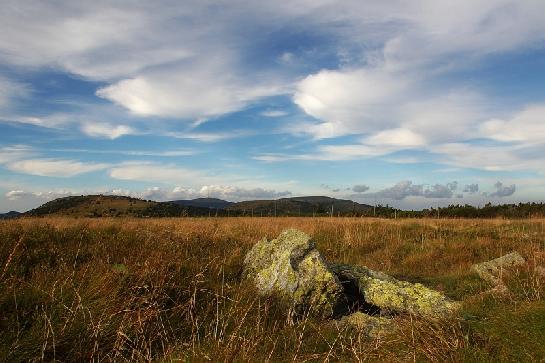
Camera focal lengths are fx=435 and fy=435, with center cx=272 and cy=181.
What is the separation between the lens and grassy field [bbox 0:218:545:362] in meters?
4.60

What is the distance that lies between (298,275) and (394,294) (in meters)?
1.99

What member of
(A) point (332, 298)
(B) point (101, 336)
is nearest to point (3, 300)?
(B) point (101, 336)

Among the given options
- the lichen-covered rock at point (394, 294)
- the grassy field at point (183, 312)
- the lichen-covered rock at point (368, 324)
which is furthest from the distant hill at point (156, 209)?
the lichen-covered rock at point (368, 324)

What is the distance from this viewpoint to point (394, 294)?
8398mm

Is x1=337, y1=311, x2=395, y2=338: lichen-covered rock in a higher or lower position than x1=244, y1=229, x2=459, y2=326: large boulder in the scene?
lower

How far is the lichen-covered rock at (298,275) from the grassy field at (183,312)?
0.37 m

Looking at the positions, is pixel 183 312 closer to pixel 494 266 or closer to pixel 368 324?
pixel 368 324

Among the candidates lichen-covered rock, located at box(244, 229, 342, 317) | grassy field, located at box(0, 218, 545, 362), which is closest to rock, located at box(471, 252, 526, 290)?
grassy field, located at box(0, 218, 545, 362)

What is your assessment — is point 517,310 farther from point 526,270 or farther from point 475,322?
point 526,270

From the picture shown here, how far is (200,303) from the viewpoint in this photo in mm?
6879

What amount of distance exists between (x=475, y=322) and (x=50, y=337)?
17.1 feet

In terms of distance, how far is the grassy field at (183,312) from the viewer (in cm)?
460

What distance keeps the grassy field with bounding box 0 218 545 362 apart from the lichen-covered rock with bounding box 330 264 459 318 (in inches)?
24.1

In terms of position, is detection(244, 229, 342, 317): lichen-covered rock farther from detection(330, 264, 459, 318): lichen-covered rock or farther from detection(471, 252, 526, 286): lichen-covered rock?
detection(471, 252, 526, 286): lichen-covered rock
